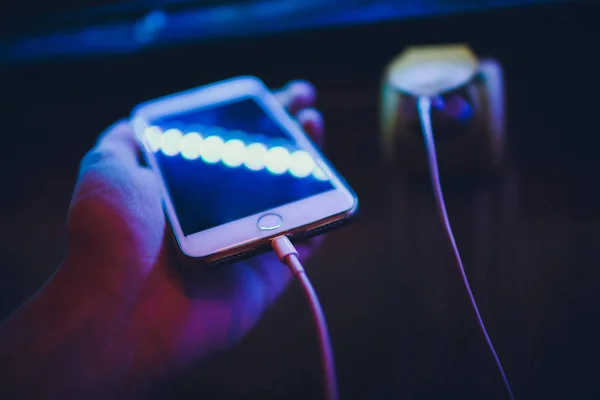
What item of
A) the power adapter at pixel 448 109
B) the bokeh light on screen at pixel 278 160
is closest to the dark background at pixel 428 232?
the power adapter at pixel 448 109

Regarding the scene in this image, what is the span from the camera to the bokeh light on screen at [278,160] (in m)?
0.54

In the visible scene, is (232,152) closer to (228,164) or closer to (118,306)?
(228,164)

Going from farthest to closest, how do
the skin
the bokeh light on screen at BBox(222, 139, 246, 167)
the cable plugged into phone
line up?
the bokeh light on screen at BBox(222, 139, 246, 167)
the skin
the cable plugged into phone

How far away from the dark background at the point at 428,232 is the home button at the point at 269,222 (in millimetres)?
208

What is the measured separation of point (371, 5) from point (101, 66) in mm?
347

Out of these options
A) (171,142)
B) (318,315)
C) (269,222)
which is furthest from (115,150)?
(318,315)

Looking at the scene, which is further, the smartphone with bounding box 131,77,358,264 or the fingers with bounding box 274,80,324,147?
the fingers with bounding box 274,80,324,147

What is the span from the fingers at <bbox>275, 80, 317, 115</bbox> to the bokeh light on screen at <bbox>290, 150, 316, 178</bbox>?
0.30 ft

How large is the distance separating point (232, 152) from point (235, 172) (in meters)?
0.04

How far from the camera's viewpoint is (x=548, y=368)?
56 centimetres

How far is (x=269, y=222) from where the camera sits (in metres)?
0.48

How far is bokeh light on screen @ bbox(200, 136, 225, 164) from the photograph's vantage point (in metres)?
0.57

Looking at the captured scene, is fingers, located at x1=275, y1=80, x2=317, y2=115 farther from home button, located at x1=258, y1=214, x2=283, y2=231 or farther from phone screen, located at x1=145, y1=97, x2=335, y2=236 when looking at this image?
home button, located at x1=258, y1=214, x2=283, y2=231

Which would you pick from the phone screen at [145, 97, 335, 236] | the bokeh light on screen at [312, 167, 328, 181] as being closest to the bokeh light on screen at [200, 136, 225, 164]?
the phone screen at [145, 97, 335, 236]
